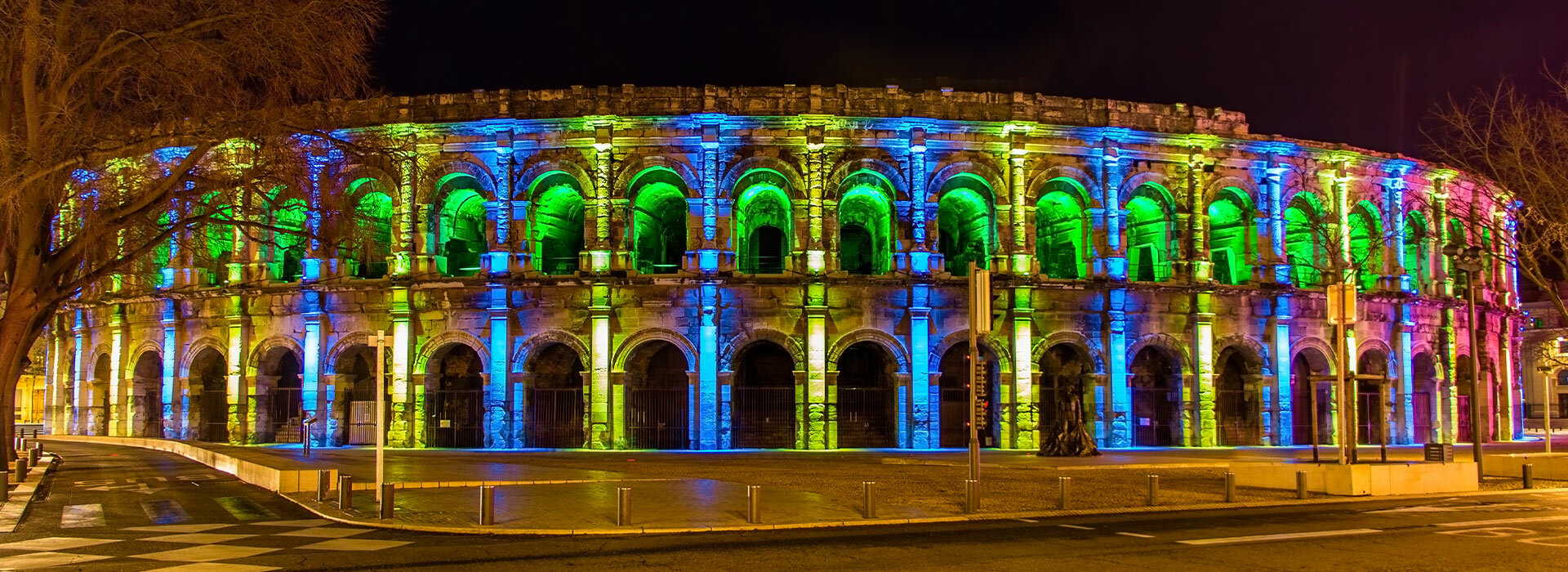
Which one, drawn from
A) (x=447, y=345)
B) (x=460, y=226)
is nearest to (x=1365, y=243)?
(x=460, y=226)

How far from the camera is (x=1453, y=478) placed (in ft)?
61.4

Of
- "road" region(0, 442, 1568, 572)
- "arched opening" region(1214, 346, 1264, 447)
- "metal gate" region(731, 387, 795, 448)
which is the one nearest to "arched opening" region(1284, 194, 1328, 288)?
"arched opening" region(1214, 346, 1264, 447)

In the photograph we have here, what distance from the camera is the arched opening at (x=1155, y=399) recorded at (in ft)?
110

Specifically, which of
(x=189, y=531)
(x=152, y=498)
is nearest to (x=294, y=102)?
(x=152, y=498)

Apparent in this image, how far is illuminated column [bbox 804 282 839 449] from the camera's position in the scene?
30953 millimetres

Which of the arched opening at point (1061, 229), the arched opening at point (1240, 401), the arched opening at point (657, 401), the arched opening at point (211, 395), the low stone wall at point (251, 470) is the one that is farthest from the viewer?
the arched opening at point (211, 395)

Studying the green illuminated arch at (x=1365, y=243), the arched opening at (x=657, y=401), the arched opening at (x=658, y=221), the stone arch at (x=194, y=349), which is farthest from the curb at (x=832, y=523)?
the green illuminated arch at (x=1365, y=243)

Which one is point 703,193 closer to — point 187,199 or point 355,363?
point 355,363

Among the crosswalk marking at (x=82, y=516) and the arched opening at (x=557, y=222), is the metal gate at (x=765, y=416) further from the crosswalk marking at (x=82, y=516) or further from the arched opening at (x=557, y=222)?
the crosswalk marking at (x=82, y=516)

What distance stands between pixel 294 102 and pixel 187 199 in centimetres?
245

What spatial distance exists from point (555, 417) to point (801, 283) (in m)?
7.31

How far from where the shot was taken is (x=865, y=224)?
114 feet

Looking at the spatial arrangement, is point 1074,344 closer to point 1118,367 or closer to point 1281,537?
point 1118,367

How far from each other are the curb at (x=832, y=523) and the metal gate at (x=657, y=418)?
14.3 meters
